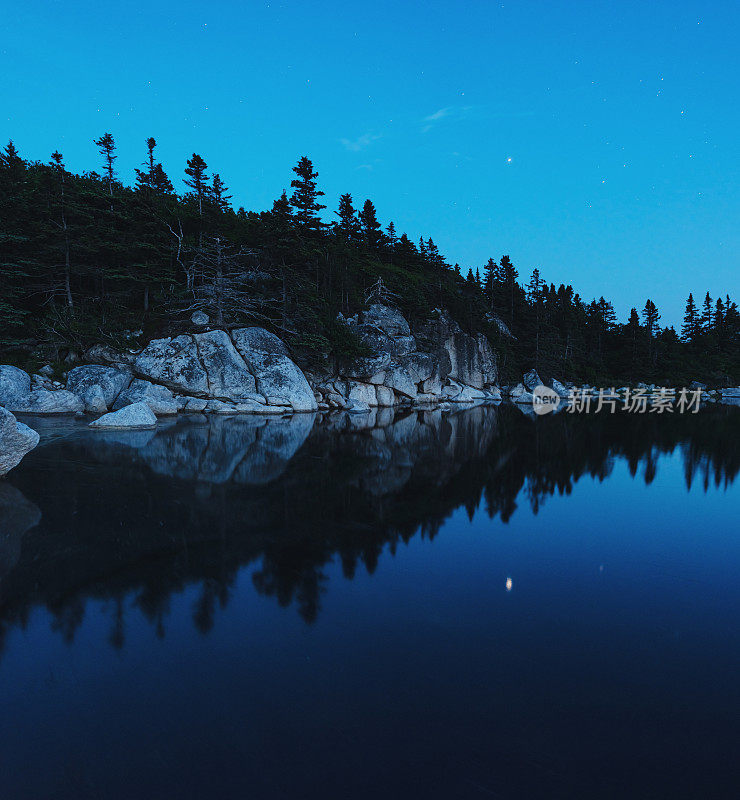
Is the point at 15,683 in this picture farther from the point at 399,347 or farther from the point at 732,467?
the point at 399,347

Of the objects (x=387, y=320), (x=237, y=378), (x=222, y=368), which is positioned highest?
(x=387, y=320)

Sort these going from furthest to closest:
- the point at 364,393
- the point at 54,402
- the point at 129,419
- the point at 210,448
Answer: the point at 364,393 → the point at 54,402 → the point at 129,419 → the point at 210,448

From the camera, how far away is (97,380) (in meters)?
28.8

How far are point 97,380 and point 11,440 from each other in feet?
62.2

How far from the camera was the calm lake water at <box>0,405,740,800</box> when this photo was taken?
384cm

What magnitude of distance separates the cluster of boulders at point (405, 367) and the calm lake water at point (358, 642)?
1123 inches

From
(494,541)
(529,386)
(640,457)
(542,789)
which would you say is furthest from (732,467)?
(529,386)

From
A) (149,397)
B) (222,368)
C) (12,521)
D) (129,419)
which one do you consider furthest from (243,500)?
(222,368)

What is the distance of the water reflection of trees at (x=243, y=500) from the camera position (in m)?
7.12

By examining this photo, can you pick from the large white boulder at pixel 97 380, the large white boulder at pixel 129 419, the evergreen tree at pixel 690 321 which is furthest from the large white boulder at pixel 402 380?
the evergreen tree at pixel 690 321

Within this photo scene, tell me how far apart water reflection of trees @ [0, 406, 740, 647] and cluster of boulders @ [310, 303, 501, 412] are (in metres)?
16.2

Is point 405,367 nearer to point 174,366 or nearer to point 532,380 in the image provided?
point 174,366

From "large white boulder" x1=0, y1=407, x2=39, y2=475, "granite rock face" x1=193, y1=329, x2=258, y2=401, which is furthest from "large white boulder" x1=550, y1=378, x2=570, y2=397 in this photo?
"large white boulder" x1=0, y1=407, x2=39, y2=475

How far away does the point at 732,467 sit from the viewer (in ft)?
63.6
